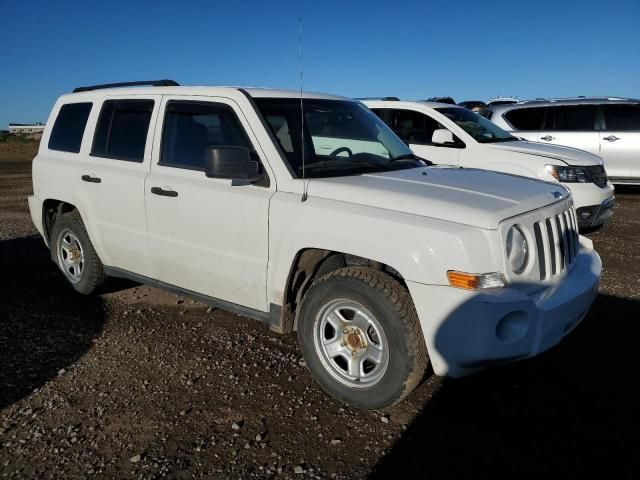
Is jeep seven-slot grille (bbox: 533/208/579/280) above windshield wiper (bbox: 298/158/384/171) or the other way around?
the other way around

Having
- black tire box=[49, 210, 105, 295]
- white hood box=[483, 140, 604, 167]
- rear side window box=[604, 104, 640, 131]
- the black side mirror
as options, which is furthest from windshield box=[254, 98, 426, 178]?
rear side window box=[604, 104, 640, 131]

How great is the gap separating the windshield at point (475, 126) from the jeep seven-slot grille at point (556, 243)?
475cm

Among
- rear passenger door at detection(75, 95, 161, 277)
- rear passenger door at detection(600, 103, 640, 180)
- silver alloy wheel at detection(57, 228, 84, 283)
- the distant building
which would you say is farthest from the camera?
the distant building

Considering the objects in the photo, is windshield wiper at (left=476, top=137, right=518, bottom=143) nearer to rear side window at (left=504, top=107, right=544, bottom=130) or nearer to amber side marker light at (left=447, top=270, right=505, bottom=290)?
rear side window at (left=504, top=107, right=544, bottom=130)

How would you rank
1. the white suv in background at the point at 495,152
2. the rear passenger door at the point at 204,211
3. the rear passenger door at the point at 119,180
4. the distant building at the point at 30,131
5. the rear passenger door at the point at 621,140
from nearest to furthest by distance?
the rear passenger door at the point at 204,211 < the rear passenger door at the point at 119,180 < the white suv in background at the point at 495,152 < the rear passenger door at the point at 621,140 < the distant building at the point at 30,131

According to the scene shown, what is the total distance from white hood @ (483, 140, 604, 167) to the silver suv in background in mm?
3167

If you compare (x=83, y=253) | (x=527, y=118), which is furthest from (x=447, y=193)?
(x=527, y=118)

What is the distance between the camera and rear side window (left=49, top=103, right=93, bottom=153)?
4.99 metres

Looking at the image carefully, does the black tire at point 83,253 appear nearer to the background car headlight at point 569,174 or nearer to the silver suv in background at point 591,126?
the background car headlight at point 569,174

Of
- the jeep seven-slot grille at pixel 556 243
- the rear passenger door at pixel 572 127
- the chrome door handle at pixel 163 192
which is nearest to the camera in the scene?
the jeep seven-slot grille at pixel 556 243

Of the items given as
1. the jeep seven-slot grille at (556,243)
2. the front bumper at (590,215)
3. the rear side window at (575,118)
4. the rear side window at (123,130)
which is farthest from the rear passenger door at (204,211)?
the rear side window at (575,118)

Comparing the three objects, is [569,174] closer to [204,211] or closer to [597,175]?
[597,175]

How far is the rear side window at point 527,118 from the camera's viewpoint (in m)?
11.2

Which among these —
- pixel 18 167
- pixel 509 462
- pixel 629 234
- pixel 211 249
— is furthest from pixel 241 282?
pixel 18 167
